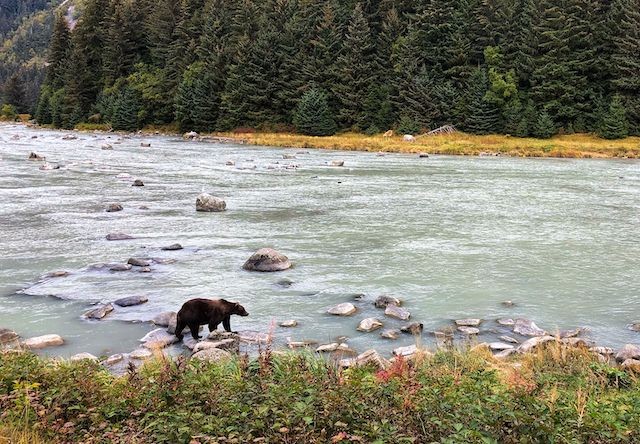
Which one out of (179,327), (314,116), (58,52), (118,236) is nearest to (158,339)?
(179,327)

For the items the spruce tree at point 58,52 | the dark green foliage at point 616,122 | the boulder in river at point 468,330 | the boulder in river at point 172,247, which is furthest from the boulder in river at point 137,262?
the spruce tree at point 58,52

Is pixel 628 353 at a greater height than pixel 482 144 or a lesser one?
lesser

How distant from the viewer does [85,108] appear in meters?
92.1

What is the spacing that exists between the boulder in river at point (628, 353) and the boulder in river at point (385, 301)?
373 centimetres

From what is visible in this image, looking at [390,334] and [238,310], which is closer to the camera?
[390,334]

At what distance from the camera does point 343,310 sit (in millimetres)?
10422

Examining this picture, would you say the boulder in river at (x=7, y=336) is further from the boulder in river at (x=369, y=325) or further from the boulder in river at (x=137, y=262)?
the boulder in river at (x=369, y=325)

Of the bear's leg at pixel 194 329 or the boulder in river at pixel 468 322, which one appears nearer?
the bear's leg at pixel 194 329

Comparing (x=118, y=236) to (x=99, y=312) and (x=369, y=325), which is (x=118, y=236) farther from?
(x=369, y=325)

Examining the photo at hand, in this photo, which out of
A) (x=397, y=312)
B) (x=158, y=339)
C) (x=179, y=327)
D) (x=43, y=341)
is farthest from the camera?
(x=397, y=312)

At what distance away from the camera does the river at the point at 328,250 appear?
404 inches

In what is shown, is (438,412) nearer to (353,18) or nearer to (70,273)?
(70,273)

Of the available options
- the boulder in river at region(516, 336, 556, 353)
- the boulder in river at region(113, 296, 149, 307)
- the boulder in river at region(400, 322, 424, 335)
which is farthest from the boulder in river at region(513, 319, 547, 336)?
the boulder in river at region(113, 296, 149, 307)

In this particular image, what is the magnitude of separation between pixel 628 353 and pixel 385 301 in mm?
4013
